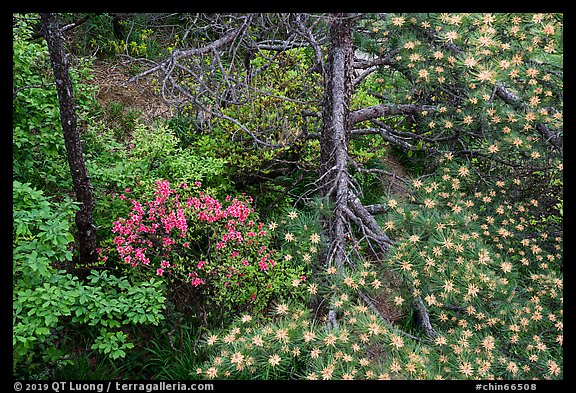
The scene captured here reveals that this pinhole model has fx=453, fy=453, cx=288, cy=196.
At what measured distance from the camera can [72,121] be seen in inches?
109

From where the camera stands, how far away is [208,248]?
3.38m

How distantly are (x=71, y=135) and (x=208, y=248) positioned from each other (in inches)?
47.9

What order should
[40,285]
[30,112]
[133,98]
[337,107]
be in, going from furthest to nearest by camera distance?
[133,98] < [30,112] < [337,107] < [40,285]

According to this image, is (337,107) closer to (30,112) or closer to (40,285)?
(40,285)

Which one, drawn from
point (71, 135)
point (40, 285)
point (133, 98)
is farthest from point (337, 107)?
point (133, 98)

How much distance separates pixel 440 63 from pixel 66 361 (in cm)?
281

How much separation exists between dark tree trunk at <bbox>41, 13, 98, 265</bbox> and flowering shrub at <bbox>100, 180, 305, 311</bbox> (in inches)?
6.8

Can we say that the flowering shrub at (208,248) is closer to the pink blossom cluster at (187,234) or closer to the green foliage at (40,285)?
the pink blossom cluster at (187,234)

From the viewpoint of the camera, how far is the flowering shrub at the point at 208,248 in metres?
3.21

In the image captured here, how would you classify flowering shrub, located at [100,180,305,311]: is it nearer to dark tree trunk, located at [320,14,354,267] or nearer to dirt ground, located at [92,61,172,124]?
dark tree trunk, located at [320,14,354,267]

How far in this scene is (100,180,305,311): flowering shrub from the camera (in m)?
3.21

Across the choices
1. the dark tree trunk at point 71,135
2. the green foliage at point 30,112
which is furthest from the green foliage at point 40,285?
the green foliage at point 30,112

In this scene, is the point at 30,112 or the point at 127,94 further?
the point at 127,94
